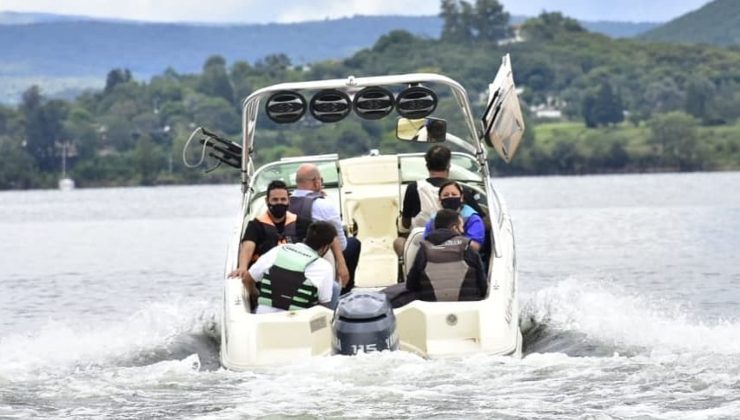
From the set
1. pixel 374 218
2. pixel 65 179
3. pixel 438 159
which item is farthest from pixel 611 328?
pixel 65 179

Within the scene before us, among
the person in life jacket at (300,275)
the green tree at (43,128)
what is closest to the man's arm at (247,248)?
the person in life jacket at (300,275)

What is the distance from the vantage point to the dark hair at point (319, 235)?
37.4 feet

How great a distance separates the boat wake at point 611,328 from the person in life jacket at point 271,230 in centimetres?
250

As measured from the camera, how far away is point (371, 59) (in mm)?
153250

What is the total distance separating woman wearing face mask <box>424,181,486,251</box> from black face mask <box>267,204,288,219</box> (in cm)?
114

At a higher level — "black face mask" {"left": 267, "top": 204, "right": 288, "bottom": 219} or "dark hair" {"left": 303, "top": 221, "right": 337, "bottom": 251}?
"black face mask" {"left": 267, "top": 204, "right": 288, "bottom": 219}

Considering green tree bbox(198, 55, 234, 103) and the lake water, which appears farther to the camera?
green tree bbox(198, 55, 234, 103)

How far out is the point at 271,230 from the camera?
12352 millimetres

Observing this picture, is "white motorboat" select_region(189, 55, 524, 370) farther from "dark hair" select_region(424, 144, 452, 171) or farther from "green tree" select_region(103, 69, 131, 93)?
"green tree" select_region(103, 69, 131, 93)

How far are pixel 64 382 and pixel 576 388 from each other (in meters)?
3.55

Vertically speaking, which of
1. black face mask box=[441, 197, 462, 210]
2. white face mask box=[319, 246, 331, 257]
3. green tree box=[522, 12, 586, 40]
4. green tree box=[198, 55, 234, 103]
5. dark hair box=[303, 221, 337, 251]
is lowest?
green tree box=[198, 55, 234, 103]

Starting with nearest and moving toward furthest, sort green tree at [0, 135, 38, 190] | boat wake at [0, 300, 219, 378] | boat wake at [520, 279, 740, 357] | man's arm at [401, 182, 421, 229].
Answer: boat wake at [520, 279, 740, 357] → boat wake at [0, 300, 219, 378] → man's arm at [401, 182, 421, 229] → green tree at [0, 135, 38, 190]

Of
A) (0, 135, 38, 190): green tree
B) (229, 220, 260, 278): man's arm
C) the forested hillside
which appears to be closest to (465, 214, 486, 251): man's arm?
(229, 220, 260, 278): man's arm

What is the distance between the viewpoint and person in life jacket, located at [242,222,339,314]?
11336mm
